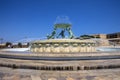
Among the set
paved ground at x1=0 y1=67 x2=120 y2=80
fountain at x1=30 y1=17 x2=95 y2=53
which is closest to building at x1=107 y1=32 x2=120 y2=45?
fountain at x1=30 y1=17 x2=95 y2=53

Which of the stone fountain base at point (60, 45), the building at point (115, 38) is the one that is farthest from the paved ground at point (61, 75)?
the building at point (115, 38)

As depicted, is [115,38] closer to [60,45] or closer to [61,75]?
[60,45]

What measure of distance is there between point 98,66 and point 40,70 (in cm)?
150

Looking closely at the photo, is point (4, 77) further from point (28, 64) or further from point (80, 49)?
point (80, 49)

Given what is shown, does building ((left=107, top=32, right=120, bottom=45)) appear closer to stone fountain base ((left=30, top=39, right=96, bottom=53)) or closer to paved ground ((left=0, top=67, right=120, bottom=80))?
stone fountain base ((left=30, top=39, right=96, bottom=53))

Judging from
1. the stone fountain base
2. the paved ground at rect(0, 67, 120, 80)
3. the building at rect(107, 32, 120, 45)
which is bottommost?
the paved ground at rect(0, 67, 120, 80)

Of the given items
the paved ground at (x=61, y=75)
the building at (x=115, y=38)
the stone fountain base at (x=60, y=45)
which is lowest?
the paved ground at (x=61, y=75)

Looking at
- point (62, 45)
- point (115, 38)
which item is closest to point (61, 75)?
A: point (62, 45)

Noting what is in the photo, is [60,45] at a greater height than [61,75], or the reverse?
[60,45]

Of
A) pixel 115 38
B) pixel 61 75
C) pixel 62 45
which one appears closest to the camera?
pixel 61 75

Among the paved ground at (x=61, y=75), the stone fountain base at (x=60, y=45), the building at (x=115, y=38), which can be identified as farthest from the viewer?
the building at (x=115, y=38)

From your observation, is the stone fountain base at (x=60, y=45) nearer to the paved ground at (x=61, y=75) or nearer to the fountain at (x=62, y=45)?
the fountain at (x=62, y=45)

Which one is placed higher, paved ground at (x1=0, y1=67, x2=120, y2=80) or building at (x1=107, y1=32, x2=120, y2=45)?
building at (x1=107, y1=32, x2=120, y2=45)

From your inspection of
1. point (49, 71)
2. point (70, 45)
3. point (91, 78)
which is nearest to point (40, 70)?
point (49, 71)
